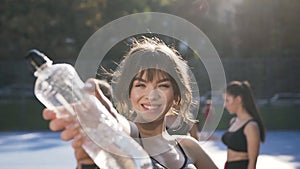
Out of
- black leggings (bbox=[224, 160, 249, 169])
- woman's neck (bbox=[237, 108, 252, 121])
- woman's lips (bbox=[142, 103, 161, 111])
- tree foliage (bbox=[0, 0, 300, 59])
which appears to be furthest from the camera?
tree foliage (bbox=[0, 0, 300, 59])

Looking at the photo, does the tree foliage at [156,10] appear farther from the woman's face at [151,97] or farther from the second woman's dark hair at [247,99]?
the woman's face at [151,97]

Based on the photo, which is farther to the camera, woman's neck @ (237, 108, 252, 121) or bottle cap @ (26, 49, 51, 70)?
woman's neck @ (237, 108, 252, 121)

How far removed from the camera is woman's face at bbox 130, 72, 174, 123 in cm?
177

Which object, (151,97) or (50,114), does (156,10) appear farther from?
(50,114)

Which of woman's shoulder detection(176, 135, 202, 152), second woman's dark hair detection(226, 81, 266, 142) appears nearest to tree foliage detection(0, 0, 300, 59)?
second woman's dark hair detection(226, 81, 266, 142)

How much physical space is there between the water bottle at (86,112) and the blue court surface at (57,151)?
939 centimetres

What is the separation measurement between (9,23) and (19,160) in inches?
572

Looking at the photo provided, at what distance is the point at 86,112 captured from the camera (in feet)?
4.05

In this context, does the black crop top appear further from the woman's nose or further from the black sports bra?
the woman's nose

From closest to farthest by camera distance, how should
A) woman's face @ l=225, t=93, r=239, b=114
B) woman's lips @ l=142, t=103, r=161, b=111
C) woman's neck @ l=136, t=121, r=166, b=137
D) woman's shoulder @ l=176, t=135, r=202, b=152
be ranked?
woman's lips @ l=142, t=103, r=161, b=111 → woman's neck @ l=136, t=121, r=166, b=137 → woman's shoulder @ l=176, t=135, r=202, b=152 → woman's face @ l=225, t=93, r=239, b=114

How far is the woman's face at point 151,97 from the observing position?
1765 millimetres

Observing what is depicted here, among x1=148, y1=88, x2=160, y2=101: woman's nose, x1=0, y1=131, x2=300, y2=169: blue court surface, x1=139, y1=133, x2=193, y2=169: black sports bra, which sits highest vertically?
x1=148, y1=88, x2=160, y2=101: woman's nose

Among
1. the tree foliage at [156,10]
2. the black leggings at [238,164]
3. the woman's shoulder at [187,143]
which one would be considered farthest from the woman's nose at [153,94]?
the tree foliage at [156,10]

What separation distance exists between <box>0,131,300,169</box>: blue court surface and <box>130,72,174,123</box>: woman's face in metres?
8.92
